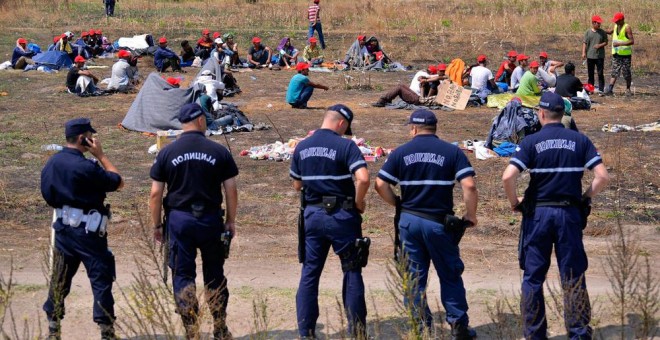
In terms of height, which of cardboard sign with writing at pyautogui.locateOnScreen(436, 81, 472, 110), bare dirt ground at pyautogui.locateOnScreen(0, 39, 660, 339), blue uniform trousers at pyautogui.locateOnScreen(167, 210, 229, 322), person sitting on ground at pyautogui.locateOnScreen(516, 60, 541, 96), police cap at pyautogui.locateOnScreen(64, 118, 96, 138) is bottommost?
bare dirt ground at pyautogui.locateOnScreen(0, 39, 660, 339)

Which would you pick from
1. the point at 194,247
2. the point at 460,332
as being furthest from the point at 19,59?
the point at 460,332

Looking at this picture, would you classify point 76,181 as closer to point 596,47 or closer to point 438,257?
point 438,257

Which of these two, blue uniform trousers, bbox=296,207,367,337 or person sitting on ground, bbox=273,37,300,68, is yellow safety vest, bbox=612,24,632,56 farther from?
blue uniform trousers, bbox=296,207,367,337

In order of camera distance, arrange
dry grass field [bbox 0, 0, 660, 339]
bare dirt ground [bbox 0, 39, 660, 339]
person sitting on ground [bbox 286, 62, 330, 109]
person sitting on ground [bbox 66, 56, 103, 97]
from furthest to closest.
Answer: person sitting on ground [bbox 66, 56, 103, 97] → person sitting on ground [bbox 286, 62, 330, 109] → bare dirt ground [bbox 0, 39, 660, 339] → dry grass field [bbox 0, 0, 660, 339]

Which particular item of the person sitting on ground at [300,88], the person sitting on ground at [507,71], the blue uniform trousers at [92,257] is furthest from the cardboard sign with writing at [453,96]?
the blue uniform trousers at [92,257]

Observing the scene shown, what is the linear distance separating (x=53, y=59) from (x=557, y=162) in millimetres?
19146

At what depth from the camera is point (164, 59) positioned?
22.9 metres

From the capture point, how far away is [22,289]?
7.83 metres

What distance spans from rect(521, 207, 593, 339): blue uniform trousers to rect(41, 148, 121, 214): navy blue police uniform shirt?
288 centimetres

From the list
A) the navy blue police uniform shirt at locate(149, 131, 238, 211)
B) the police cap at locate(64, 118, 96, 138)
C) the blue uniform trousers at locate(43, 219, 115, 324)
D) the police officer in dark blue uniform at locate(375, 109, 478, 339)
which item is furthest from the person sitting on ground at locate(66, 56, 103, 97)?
the police officer in dark blue uniform at locate(375, 109, 478, 339)

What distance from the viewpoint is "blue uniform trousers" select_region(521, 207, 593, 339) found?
6.12m

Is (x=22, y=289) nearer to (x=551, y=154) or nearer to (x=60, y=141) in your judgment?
(x=551, y=154)

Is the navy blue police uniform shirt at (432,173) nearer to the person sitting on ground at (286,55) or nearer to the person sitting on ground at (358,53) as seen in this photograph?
the person sitting on ground at (358,53)

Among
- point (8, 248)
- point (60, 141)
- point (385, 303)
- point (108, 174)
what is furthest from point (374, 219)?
point (60, 141)
